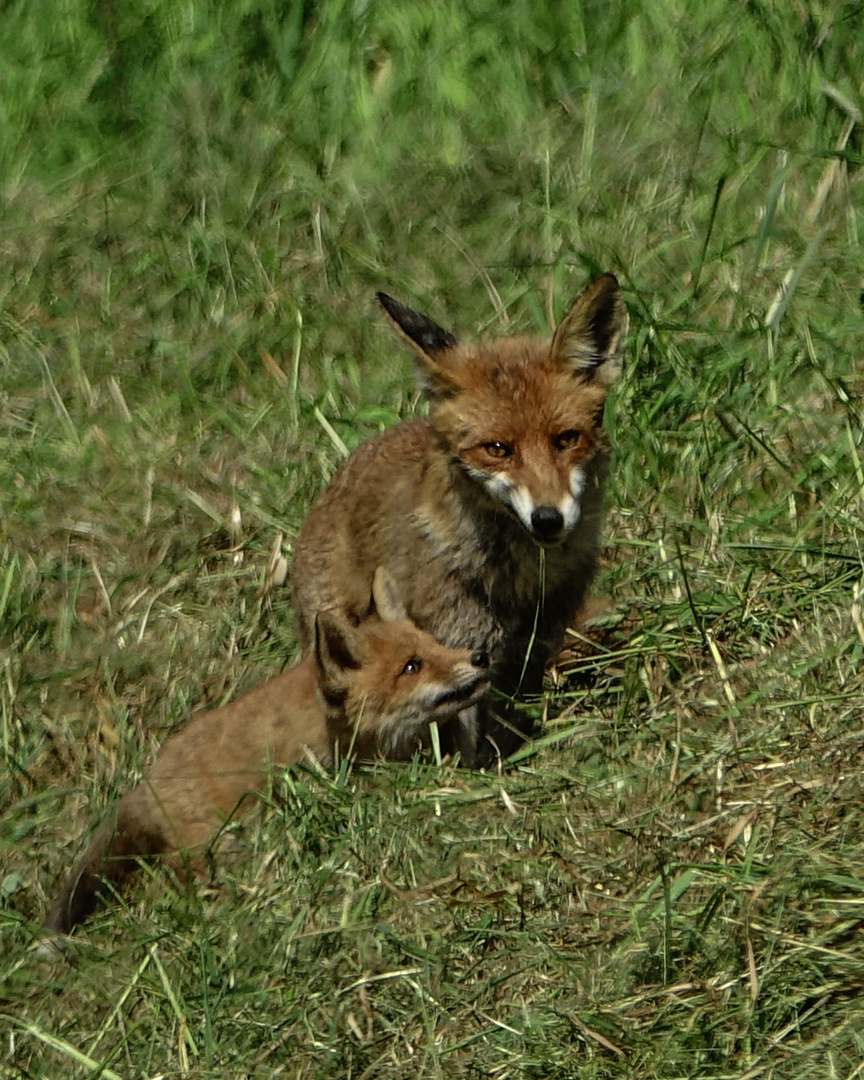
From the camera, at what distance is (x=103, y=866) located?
17.7 feet

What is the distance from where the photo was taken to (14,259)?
296 inches

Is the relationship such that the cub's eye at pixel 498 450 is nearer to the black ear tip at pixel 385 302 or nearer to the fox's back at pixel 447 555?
the fox's back at pixel 447 555

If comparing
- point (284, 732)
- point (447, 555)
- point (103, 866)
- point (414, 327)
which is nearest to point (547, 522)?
point (447, 555)

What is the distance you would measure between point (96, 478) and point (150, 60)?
2.34 meters

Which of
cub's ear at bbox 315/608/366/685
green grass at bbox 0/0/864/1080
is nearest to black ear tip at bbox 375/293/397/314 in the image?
cub's ear at bbox 315/608/366/685

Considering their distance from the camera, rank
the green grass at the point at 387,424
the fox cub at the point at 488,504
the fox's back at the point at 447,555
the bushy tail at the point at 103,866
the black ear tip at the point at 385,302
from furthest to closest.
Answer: the fox's back at the point at 447,555, the black ear tip at the point at 385,302, the fox cub at the point at 488,504, the bushy tail at the point at 103,866, the green grass at the point at 387,424

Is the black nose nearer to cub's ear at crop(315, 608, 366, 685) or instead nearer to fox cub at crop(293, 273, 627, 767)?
fox cub at crop(293, 273, 627, 767)

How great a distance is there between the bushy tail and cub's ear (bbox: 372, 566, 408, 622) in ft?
3.67

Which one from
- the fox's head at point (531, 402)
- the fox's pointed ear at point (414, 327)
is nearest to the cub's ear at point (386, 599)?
the fox's head at point (531, 402)

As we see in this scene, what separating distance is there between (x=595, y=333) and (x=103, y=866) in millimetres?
2411

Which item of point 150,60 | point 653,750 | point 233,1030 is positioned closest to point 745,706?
point 653,750

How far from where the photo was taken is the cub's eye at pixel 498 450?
18.0ft

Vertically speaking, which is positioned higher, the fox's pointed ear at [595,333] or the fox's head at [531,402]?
the fox's pointed ear at [595,333]

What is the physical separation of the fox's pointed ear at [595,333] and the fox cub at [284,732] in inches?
41.1
